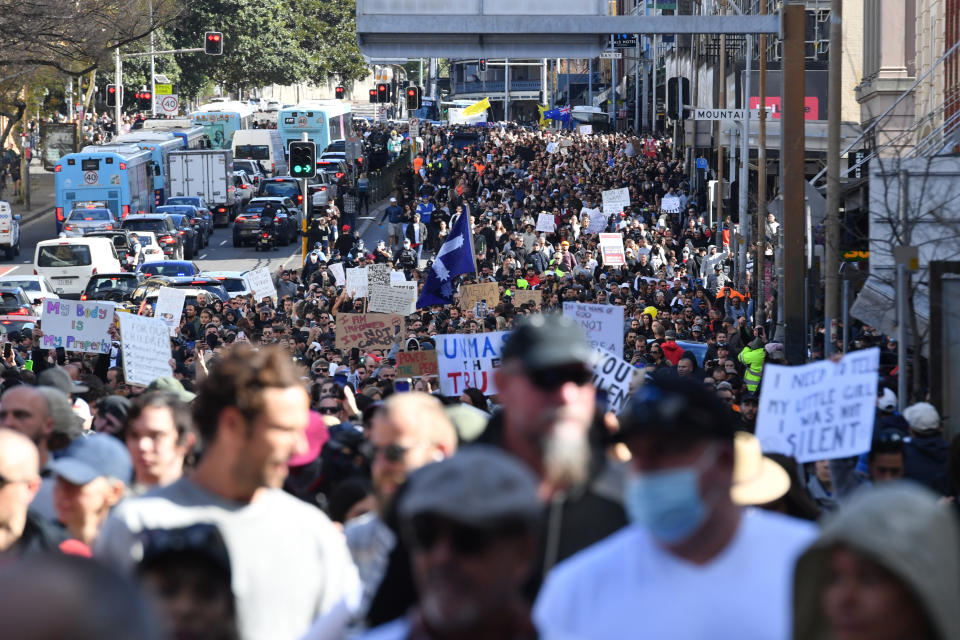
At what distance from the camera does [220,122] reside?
231 feet

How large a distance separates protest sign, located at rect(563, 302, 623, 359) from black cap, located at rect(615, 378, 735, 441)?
1027cm

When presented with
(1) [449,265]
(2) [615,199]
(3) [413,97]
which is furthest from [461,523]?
(3) [413,97]

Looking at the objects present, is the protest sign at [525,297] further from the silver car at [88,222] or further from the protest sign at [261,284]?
the silver car at [88,222]

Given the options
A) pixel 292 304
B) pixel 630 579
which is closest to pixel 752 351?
pixel 292 304

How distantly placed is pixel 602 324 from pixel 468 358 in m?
1.29

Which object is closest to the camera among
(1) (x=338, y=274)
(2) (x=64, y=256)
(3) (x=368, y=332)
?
(3) (x=368, y=332)

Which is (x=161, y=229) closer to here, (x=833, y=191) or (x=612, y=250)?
(x=612, y=250)

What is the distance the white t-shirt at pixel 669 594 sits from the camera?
11.2ft

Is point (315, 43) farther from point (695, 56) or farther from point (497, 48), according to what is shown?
point (497, 48)

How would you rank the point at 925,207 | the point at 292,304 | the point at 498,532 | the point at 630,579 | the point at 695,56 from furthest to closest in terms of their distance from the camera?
the point at 695,56 → the point at 292,304 → the point at 925,207 → the point at 630,579 → the point at 498,532

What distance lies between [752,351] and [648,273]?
11169mm

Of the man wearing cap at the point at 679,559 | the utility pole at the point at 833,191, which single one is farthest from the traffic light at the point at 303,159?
the man wearing cap at the point at 679,559

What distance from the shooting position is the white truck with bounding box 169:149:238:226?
5425 cm

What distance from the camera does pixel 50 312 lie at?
19000 mm
